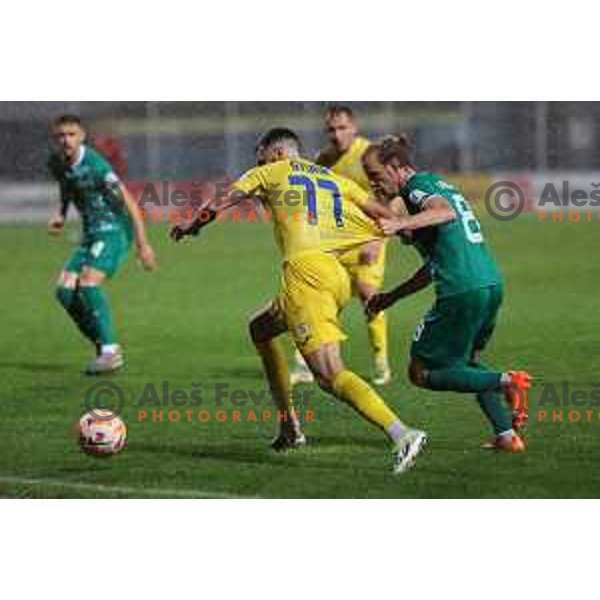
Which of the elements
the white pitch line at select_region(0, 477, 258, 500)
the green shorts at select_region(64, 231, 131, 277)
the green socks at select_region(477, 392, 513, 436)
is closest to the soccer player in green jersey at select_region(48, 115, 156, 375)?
the green shorts at select_region(64, 231, 131, 277)

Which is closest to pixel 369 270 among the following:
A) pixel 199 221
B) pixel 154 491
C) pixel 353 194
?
pixel 353 194

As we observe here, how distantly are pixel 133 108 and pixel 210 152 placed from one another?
44 centimetres

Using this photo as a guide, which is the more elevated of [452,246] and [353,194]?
[353,194]

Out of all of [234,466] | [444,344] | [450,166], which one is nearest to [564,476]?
[444,344]

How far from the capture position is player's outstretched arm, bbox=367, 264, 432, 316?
24.3ft

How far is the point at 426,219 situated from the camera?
285 inches

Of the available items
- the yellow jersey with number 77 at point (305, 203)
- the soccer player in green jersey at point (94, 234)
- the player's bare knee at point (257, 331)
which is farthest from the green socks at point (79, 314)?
the yellow jersey with number 77 at point (305, 203)

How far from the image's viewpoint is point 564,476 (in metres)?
7.37

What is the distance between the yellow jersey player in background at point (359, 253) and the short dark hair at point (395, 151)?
178 mm

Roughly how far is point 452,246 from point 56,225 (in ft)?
7.64

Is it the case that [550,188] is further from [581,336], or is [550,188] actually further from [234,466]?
[234,466]

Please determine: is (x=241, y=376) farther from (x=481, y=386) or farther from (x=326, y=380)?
(x=481, y=386)

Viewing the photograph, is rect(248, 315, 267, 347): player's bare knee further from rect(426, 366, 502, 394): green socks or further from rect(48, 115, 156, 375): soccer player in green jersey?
rect(48, 115, 156, 375): soccer player in green jersey

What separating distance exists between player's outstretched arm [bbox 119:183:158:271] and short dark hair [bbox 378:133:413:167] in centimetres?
141
